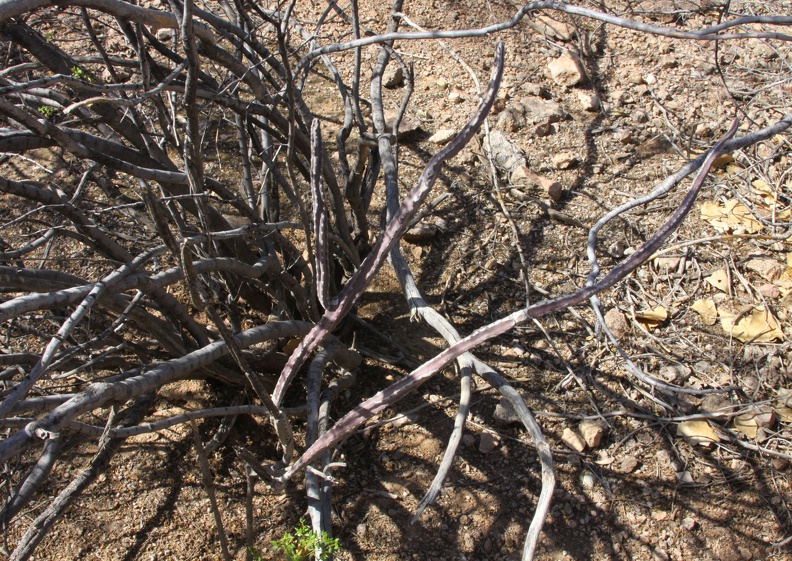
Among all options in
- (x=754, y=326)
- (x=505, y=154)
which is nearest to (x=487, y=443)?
(x=754, y=326)

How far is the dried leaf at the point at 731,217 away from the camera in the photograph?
2.97 metres

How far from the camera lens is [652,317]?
8.85 feet

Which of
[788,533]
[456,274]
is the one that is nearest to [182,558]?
A: [456,274]

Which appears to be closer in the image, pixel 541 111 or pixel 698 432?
pixel 698 432

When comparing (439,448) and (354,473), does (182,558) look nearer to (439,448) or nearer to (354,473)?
(354,473)

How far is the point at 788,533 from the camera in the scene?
7.18ft

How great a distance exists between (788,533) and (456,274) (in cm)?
160

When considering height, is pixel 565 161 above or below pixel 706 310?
above

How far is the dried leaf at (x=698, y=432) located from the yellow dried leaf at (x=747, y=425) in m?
0.10

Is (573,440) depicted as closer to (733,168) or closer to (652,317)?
(652,317)

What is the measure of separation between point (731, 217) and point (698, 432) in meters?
1.15

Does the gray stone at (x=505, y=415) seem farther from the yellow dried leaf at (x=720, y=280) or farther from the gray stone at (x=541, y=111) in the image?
the gray stone at (x=541, y=111)

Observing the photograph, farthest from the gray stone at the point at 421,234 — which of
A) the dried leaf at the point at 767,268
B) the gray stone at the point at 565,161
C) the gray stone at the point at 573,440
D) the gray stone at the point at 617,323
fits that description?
the dried leaf at the point at 767,268

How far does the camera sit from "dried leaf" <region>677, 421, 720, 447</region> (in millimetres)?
2363
